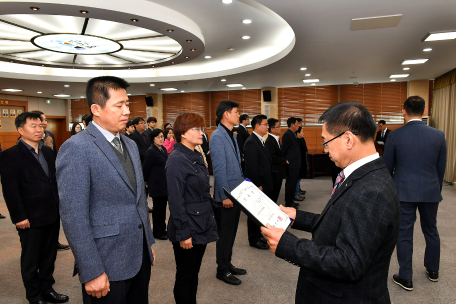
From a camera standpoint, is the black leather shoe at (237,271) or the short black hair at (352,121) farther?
the black leather shoe at (237,271)

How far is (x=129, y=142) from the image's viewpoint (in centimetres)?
189

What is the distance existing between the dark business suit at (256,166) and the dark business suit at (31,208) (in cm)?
226

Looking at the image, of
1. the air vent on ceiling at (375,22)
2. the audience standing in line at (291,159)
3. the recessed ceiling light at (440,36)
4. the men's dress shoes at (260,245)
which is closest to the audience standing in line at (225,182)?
the men's dress shoes at (260,245)

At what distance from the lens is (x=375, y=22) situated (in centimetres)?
473

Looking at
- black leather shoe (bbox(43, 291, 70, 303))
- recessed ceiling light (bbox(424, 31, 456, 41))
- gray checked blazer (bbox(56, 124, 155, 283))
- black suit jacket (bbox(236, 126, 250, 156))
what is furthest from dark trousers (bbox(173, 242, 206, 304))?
recessed ceiling light (bbox(424, 31, 456, 41))

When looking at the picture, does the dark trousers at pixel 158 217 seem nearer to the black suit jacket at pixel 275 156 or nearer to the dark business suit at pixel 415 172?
the black suit jacket at pixel 275 156

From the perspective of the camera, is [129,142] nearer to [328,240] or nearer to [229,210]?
[328,240]

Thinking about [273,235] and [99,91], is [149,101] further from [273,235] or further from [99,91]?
[273,235]

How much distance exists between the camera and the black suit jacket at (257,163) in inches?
156

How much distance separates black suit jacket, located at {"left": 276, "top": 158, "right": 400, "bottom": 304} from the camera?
110 centimetres

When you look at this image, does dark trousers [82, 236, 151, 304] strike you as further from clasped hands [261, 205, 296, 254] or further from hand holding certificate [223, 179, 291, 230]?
clasped hands [261, 205, 296, 254]

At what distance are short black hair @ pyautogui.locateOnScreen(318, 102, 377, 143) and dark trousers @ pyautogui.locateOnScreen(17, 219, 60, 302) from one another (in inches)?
110

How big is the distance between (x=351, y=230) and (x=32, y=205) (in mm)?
2770

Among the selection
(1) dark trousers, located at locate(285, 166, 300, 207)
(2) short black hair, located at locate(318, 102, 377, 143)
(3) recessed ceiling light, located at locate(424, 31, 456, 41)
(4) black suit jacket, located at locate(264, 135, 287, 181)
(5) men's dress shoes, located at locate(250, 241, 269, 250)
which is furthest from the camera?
(1) dark trousers, located at locate(285, 166, 300, 207)
